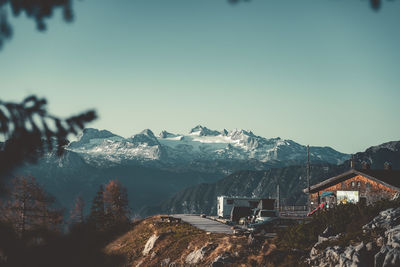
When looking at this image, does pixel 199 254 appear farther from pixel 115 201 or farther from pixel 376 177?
pixel 115 201

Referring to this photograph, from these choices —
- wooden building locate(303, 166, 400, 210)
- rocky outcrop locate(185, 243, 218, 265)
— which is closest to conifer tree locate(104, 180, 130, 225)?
wooden building locate(303, 166, 400, 210)

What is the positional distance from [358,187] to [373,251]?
33.7m

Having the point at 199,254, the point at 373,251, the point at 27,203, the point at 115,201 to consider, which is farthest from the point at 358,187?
the point at 115,201

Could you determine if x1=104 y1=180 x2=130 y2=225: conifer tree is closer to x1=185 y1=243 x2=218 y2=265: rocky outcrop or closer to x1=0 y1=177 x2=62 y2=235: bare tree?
x1=0 y1=177 x2=62 y2=235: bare tree

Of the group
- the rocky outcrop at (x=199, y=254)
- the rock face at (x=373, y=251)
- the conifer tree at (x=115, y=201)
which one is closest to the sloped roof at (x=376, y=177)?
the rock face at (x=373, y=251)

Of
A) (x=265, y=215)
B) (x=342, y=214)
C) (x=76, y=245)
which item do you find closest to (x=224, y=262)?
(x=342, y=214)

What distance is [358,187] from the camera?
53125mm

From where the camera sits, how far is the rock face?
788 inches

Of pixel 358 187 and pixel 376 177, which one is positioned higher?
pixel 376 177

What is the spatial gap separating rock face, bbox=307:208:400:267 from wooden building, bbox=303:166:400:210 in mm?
24172

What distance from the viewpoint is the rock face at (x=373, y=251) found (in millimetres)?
20020

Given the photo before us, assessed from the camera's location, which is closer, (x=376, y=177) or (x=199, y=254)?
(x=199, y=254)

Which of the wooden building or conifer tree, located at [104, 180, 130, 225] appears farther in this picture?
conifer tree, located at [104, 180, 130, 225]

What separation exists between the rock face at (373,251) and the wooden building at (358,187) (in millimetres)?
24172
